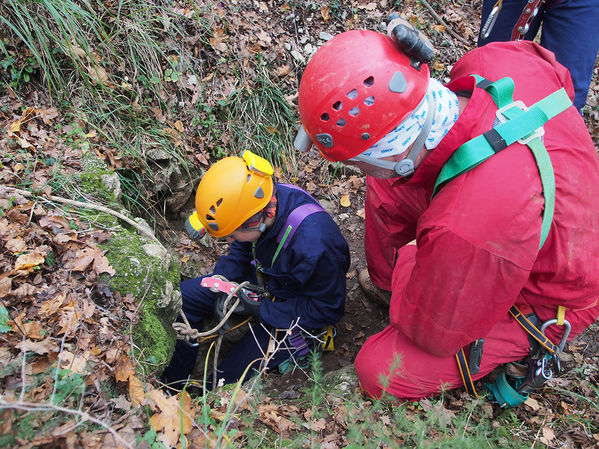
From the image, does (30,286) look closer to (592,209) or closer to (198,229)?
(198,229)

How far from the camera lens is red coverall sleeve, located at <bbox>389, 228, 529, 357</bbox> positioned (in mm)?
2137

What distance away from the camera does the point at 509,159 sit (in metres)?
2.11

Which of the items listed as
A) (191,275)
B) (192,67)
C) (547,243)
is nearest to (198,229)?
(191,275)

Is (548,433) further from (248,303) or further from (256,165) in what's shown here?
(256,165)

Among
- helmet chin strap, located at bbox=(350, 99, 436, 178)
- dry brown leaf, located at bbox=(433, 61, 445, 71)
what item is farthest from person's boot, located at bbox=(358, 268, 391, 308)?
dry brown leaf, located at bbox=(433, 61, 445, 71)

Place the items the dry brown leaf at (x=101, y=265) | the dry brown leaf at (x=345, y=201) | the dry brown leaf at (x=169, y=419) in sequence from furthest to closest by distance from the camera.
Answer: the dry brown leaf at (x=345, y=201)
the dry brown leaf at (x=101, y=265)
the dry brown leaf at (x=169, y=419)

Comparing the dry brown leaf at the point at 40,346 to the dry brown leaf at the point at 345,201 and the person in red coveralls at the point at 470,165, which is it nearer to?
the person in red coveralls at the point at 470,165

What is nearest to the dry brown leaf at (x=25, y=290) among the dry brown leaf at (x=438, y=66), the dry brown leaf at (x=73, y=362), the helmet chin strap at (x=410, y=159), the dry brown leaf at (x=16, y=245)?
the dry brown leaf at (x=16, y=245)

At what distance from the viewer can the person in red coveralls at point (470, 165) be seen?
6.88ft

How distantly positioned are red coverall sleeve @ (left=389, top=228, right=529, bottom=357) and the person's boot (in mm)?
1316

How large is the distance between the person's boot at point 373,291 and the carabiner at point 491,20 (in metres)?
2.52

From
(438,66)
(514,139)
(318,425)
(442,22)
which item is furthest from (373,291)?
(442,22)

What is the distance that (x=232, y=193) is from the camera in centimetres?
307

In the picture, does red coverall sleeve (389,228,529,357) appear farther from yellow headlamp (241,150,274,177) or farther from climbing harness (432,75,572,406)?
yellow headlamp (241,150,274,177)
